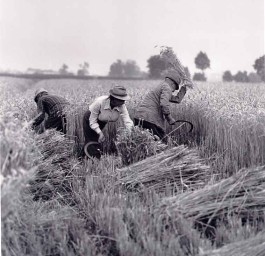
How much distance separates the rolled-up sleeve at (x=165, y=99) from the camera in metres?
5.25

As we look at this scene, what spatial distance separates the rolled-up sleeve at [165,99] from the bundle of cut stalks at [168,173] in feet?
3.98

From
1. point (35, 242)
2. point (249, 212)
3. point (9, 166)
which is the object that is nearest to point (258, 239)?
point (249, 212)

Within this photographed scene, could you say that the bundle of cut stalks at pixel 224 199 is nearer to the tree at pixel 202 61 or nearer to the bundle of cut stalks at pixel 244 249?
the bundle of cut stalks at pixel 244 249

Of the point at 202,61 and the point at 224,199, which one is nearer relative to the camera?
the point at 224,199

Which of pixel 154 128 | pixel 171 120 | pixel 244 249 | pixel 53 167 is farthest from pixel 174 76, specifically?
pixel 244 249

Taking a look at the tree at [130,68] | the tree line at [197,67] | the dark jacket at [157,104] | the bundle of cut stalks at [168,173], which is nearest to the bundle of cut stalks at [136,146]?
the bundle of cut stalks at [168,173]

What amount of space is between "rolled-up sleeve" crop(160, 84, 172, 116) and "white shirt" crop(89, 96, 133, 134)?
0.41 meters

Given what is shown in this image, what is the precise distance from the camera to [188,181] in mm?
3879

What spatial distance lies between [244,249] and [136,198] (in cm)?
105

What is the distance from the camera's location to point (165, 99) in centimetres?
527

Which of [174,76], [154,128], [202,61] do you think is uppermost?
[202,61]

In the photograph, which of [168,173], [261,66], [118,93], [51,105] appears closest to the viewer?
[168,173]

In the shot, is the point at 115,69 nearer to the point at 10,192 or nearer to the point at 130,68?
the point at 130,68

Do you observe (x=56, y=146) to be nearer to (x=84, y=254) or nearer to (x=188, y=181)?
(x=188, y=181)
